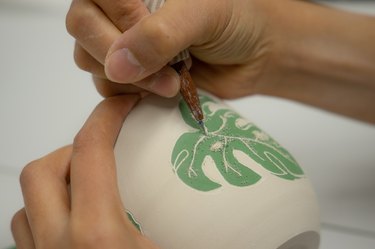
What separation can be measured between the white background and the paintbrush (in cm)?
33

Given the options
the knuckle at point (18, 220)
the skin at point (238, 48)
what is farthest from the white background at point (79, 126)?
the knuckle at point (18, 220)

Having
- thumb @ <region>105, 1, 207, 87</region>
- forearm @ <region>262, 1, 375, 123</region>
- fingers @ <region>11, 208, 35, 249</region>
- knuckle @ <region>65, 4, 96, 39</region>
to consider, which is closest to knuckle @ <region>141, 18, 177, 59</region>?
thumb @ <region>105, 1, 207, 87</region>

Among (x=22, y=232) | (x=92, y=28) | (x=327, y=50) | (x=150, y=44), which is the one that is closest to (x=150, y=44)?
(x=150, y=44)

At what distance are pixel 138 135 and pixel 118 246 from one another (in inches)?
5.2

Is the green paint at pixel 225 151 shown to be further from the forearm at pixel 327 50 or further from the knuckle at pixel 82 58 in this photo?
the forearm at pixel 327 50

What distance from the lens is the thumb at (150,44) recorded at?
1.71 feet

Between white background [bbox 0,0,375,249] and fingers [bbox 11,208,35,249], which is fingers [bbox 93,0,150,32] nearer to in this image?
fingers [bbox 11,208,35,249]

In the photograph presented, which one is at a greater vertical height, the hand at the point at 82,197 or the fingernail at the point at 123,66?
the fingernail at the point at 123,66

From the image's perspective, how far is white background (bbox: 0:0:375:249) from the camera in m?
0.83

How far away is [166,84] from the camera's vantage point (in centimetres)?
57

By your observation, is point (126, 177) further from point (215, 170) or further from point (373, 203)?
point (373, 203)

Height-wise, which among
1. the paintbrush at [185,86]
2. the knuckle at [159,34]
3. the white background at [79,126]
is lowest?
the white background at [79,126]

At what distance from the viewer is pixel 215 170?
546 mm

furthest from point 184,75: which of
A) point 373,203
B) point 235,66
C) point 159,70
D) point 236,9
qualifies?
point 373,203
